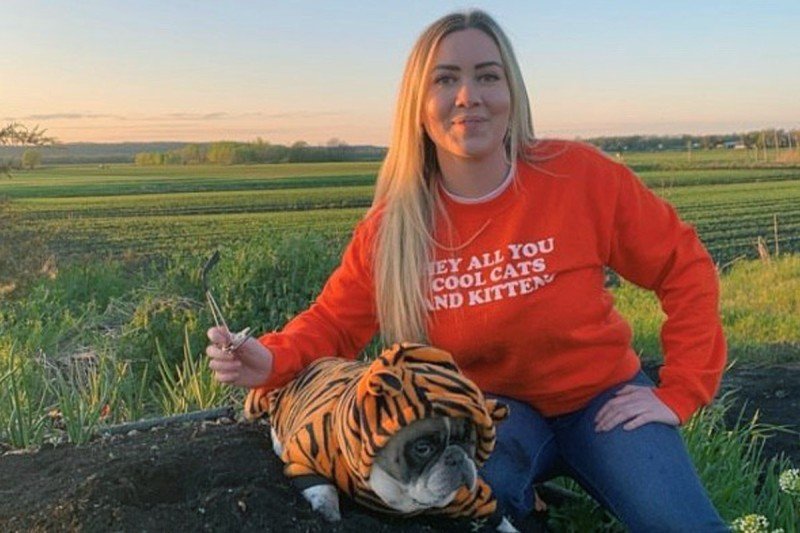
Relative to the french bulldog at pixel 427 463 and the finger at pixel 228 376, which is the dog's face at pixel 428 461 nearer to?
the french bulldog at pixel 427 463

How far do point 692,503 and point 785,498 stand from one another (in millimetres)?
800

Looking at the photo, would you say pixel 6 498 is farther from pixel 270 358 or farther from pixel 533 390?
pixel 533 390

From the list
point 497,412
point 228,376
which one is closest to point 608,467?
point 497,412

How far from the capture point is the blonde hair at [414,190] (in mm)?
3045

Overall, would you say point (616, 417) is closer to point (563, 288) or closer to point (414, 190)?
point (563, 288)

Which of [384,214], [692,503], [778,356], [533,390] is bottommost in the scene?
[778,356]

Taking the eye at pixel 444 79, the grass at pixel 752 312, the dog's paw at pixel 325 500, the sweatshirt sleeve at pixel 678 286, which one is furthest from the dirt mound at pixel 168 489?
the grass at pixel 752 312

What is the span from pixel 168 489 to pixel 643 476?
129 cm

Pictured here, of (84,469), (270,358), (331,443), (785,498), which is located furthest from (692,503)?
(84,469)

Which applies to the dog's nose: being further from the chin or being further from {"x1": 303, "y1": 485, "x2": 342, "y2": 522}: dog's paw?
{"x1": 303, "y1": 485, "x2": 342, "y2": 522}: dog's paw

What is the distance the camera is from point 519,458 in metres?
3.02

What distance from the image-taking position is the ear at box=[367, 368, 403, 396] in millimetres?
2227

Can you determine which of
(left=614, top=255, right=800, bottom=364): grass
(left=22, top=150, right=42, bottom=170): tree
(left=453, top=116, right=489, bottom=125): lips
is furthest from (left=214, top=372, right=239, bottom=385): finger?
(left=22, top=150, right=42, bottom=170): tree

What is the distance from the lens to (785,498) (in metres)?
3.38
